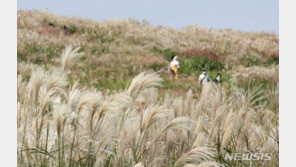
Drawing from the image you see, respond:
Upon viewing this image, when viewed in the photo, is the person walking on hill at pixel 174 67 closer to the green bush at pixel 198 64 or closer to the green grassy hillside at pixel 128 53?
the green grassy hillside at pixel 128 53

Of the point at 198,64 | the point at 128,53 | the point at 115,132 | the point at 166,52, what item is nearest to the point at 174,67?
the point at 198,64

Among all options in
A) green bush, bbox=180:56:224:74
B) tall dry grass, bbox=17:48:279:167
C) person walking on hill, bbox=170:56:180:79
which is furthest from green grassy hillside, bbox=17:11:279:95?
tall dry grass, bbox=17:48:279:167

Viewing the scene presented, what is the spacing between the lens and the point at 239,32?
28.5 meters

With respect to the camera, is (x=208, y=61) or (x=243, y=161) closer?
(x=243, y=161)

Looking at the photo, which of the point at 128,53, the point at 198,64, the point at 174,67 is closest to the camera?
the point at 174,67

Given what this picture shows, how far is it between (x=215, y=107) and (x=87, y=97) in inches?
49.1

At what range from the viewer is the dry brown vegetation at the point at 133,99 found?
2.17 metres

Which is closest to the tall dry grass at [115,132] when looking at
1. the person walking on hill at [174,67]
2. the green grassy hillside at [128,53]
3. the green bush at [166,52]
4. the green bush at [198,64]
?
the green grassy hillside at [128,53]

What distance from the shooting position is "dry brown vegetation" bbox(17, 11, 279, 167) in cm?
217

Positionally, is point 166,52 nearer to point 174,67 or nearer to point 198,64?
point 198,64

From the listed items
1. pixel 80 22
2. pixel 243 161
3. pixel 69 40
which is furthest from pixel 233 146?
pixel 80 22

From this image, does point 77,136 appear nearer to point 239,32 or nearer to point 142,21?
point 142,21

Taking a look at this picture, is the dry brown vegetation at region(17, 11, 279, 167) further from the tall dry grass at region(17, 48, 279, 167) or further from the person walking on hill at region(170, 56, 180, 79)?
the person walking on hill at region(170, 56, 180, 79)

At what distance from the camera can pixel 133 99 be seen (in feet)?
7.71
